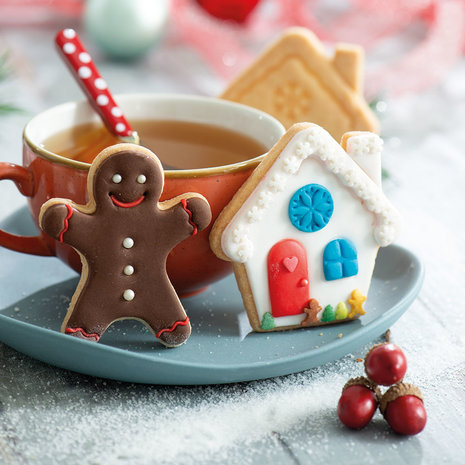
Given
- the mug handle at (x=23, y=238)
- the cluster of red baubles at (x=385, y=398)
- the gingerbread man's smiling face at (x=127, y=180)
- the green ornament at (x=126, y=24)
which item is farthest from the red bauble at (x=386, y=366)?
the green ornament at (x=126, y=24)

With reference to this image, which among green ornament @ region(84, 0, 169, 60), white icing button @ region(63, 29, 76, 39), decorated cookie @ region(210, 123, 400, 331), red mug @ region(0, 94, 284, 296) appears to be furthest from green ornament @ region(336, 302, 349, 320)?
green ornament @ region(84, 0, 169, 60)

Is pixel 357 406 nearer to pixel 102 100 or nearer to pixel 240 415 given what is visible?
pixel 240 415

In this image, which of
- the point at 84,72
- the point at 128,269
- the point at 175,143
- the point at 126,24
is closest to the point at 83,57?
the point at 84,72

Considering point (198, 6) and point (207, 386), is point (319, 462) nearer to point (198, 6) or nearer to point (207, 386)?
point (207, 386)

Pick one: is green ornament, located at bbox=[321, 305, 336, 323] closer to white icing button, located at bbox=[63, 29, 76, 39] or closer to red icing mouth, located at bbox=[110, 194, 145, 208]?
red icing mouth, located at bbox=[110, 194, 145, 208]

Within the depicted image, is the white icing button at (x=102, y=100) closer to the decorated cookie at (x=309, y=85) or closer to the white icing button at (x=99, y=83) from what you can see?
the white icing button at (x=99, y=83)

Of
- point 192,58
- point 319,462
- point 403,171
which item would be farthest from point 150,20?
point 319,462
